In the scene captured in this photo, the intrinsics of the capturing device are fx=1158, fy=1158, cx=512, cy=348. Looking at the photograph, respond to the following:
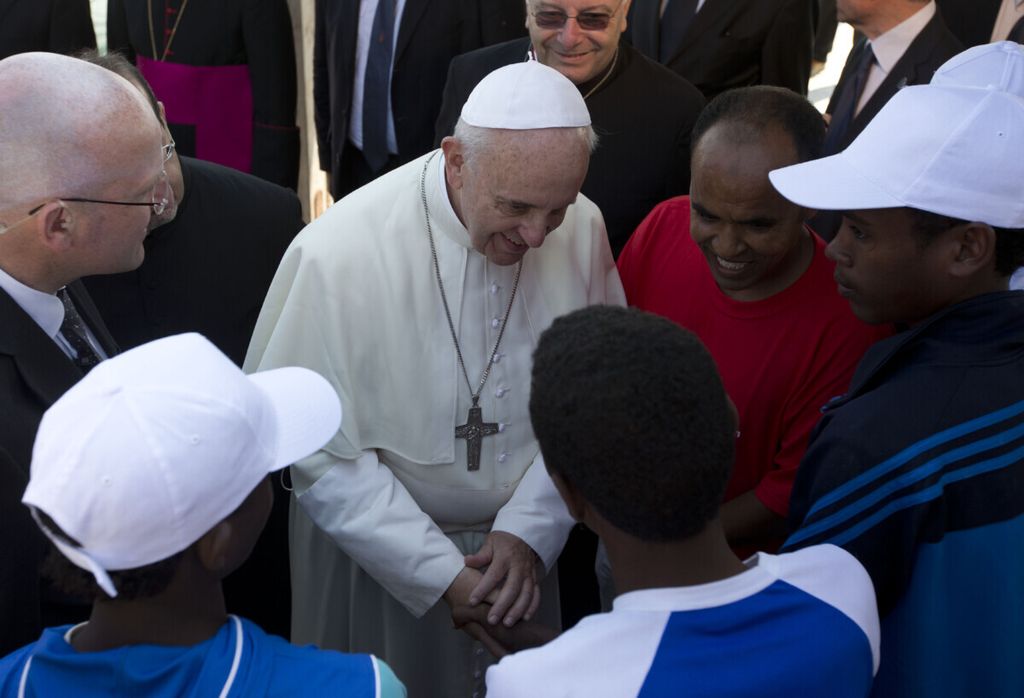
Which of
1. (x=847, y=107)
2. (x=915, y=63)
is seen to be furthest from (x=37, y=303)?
(x=915, y=63)

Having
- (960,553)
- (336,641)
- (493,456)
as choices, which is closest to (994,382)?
(960,553)

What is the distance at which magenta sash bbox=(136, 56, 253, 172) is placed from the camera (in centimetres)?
550

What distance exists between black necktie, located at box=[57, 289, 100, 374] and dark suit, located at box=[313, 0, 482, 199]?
2.87 m

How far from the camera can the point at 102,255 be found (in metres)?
2.47

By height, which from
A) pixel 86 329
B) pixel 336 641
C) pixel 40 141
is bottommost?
pixel 336 641

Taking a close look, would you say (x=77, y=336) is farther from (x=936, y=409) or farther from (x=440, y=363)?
(x=936, y=409)

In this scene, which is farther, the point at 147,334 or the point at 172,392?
the point at 147,334

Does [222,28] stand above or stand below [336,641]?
above

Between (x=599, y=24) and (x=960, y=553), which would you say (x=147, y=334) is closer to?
(x=599, y=24)

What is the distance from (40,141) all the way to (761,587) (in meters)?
1.68

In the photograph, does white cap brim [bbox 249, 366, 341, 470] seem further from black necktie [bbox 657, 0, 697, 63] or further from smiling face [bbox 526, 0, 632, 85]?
black necktie [bbox 657, 0, 697, 63]

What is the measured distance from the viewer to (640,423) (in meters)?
1.58

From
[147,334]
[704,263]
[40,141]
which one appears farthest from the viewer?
[147,334]

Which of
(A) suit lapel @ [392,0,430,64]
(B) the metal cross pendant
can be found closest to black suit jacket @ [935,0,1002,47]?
(A) suit lapel @ [392,0,430,64]
